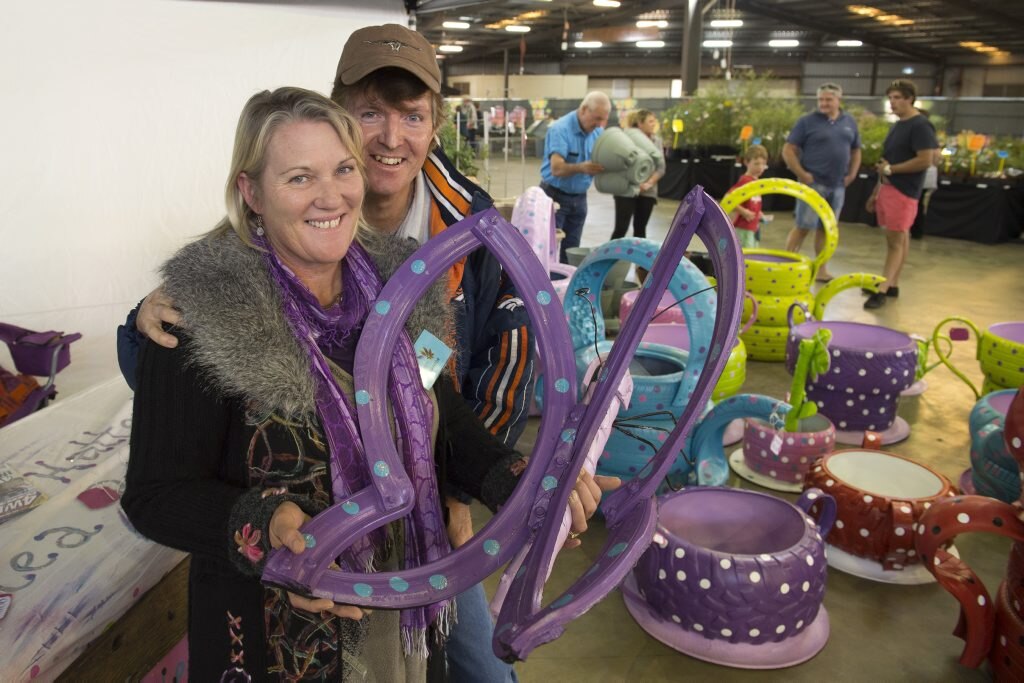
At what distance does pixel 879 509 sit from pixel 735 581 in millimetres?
693

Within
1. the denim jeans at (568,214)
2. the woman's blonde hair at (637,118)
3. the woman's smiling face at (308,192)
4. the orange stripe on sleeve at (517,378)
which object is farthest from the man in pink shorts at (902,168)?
the woman's smiling face at (308,192)

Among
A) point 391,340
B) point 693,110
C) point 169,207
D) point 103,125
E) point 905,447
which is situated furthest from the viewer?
point 693,110

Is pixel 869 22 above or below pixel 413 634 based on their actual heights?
above

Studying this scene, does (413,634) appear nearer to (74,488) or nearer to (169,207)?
(74,488)

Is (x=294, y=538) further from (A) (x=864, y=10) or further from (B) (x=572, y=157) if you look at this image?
Result: (A) (x=864, y=10)

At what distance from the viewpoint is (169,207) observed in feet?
10.4

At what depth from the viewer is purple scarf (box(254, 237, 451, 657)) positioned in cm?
103

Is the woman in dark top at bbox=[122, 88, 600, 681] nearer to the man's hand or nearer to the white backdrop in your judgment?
the man's hand

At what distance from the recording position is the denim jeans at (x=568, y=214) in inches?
218

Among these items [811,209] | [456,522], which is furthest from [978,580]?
[811,209]

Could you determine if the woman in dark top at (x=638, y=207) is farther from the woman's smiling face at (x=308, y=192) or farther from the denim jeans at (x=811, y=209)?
the woman's smiling face at (x=308, y=192)

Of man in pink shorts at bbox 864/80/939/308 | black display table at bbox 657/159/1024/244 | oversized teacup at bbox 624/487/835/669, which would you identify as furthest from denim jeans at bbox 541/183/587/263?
oversized teacup at bbox 624/487/835/669

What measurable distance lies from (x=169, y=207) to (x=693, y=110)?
9.27 m

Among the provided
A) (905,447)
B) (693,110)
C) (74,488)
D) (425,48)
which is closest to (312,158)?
(425,48)
